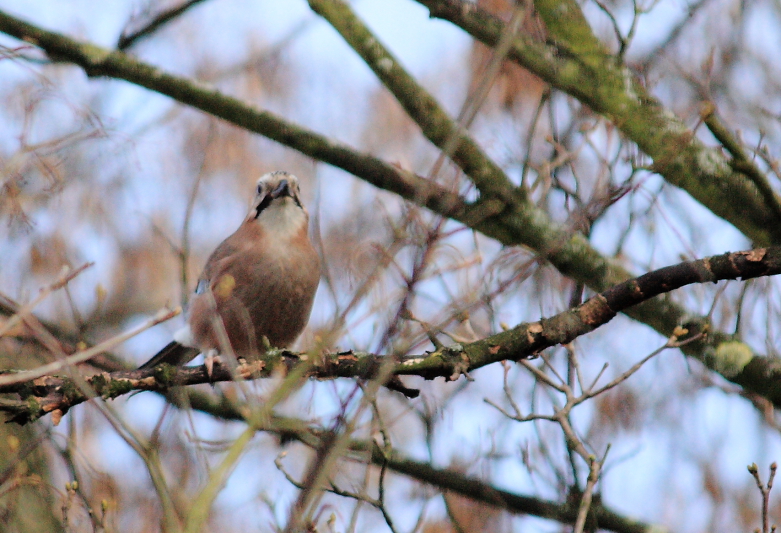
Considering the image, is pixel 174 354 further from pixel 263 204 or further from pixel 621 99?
pixel 621 99

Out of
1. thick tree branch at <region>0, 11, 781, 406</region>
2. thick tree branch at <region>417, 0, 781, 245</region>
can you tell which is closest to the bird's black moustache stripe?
thick tree branch at <region>0, 11, 781, 406</region>

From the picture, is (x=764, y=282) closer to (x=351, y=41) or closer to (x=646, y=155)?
(x=646, y=155)

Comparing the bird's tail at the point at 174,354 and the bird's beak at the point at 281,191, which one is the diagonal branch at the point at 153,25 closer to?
the bird's beak at the point at 281,191

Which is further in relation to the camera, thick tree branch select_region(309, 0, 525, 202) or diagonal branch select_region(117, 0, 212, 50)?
diagonal branch select_region(117, 0, 212, 50)

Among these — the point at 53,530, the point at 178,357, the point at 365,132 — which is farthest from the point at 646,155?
the point at 365,132

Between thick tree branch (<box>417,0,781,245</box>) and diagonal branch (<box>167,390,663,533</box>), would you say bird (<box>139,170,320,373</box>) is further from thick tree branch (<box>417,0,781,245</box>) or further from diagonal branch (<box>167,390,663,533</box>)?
thick tree branch (<box>417,0,781,245</box>)

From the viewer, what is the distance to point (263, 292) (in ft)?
16.8

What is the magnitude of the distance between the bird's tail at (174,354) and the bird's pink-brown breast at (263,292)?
0.45 meters

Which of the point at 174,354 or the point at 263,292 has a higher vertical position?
the point at 263,292

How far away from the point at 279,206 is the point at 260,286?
76 centimetres

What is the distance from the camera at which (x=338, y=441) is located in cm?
211

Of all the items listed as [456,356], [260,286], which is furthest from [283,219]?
[456,356]

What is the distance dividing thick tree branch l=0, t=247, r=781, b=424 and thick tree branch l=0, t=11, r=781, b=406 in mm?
1348

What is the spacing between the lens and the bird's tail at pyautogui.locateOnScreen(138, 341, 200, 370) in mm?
5613
